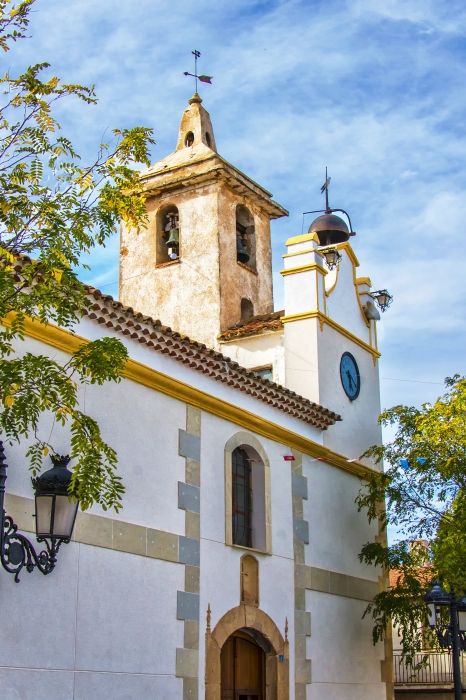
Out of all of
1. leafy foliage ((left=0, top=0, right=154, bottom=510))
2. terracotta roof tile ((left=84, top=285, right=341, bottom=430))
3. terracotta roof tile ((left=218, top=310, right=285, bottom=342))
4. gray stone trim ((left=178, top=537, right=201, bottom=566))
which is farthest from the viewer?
terracotta roof tile ((left=218, top=310, right=285, bottom=342))

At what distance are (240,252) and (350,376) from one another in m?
4.21

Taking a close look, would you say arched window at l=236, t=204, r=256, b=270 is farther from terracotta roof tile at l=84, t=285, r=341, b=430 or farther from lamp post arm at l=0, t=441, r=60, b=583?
lamp post arm at l=0, t=441, r=60, b=583

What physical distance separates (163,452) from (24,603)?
3.41m

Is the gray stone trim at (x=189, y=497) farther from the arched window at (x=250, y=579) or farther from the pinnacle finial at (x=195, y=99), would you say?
the pinnacle finial at (x=195, y=99)

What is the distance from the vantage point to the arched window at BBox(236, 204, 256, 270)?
21906 mm

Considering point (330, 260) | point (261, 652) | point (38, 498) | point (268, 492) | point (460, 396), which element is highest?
point (330, 260)

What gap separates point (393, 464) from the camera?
17.1 m

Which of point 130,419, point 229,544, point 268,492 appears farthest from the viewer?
point 268,492

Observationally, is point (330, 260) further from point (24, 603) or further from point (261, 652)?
point (24, 603)

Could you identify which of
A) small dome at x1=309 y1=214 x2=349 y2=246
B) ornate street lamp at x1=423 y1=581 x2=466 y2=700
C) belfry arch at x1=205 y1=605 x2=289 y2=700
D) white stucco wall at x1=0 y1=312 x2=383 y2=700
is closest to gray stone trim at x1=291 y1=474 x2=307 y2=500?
white stucco wall at x1=0 y1=312 x2=383 y2=700

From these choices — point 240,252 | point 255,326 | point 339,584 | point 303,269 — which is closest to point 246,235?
point 240,252

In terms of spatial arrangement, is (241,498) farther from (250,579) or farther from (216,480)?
(250,579)

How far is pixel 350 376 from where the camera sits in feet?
63.4

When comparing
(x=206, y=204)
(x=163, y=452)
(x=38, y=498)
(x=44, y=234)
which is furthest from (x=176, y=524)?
(x=206, y=204)
